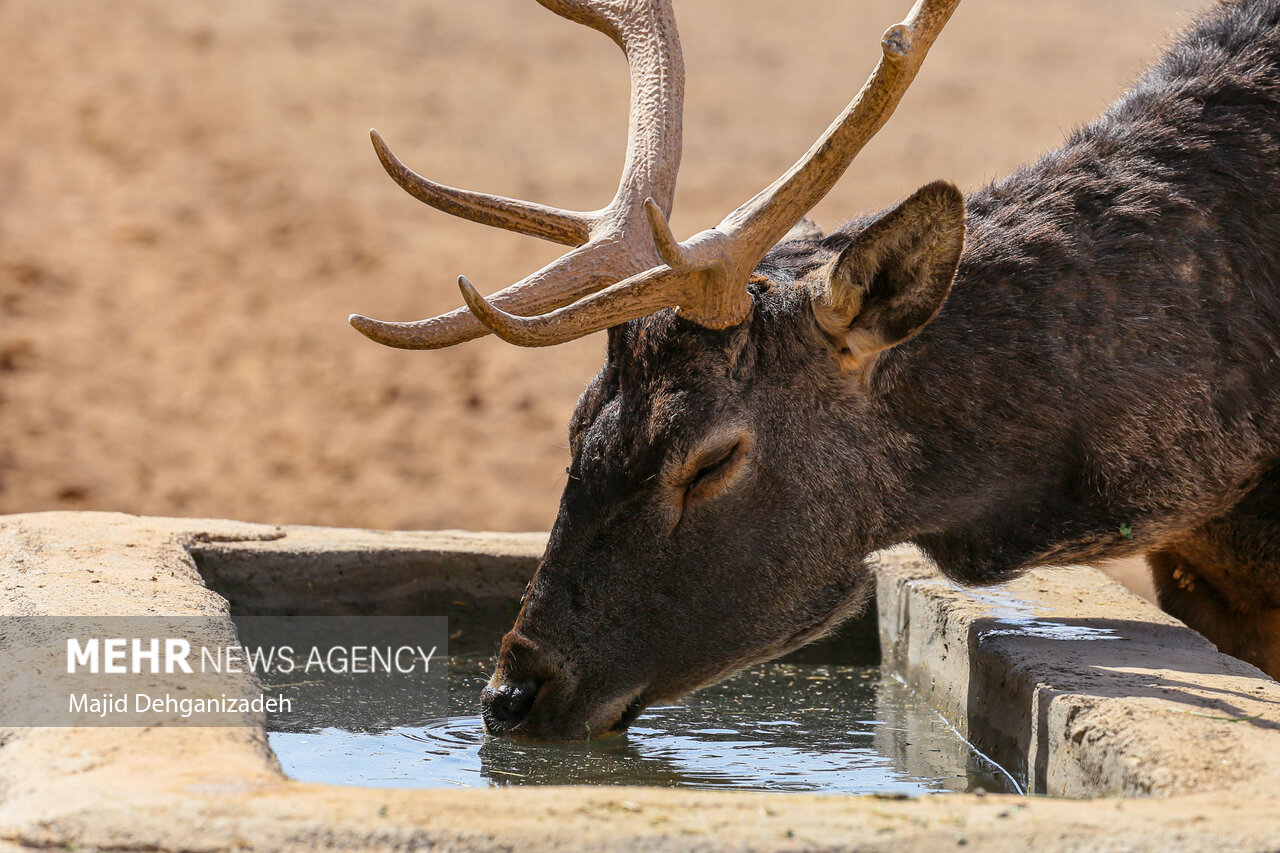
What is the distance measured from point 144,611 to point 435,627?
A: 156 centimetres

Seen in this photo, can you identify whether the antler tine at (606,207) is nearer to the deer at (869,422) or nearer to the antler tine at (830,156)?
the deer at (869,422)

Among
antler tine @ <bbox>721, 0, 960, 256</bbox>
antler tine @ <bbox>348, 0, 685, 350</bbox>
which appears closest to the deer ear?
antler tine @ <bbox>721, 0, 960, 256</bbox>

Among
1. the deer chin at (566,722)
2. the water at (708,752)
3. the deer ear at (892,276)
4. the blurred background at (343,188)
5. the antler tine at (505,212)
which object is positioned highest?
the blurred background at (343,188)

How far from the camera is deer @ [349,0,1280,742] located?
3.71 meters

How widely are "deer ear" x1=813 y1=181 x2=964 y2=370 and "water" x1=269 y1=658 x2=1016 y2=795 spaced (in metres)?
0.98

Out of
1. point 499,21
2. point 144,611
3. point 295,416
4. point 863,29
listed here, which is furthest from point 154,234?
point 144,611

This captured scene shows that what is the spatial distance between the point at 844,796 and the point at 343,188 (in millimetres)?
13750

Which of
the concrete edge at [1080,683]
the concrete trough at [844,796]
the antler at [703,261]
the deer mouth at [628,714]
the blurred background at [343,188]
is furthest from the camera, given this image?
the blurred background at [343,188]

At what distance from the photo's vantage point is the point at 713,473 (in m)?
3.71

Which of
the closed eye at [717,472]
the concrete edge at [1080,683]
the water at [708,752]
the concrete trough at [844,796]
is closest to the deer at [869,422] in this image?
the closed eye at [717,472]

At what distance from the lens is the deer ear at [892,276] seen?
3.46 m

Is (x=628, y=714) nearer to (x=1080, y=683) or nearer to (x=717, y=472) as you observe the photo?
(x=717, y=472)

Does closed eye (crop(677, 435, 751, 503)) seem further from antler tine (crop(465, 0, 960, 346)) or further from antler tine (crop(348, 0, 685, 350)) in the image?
antler tine (crop(348, 0, 685, 350))

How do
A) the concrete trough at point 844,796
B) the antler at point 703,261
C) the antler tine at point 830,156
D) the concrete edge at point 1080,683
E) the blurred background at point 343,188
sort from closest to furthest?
the concrete trough at point 844,796, the concrete edge at point 1080,683, the antler at point 703,261, the antler tine at point 830,156, the blurred background at point 343,188
